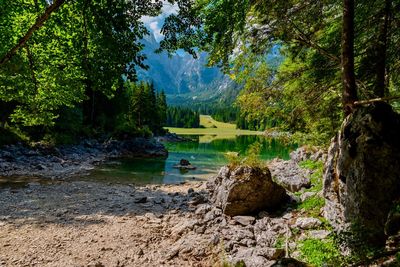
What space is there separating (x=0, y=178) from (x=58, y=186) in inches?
184

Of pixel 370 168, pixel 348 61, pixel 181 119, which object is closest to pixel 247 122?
pixel 348 61

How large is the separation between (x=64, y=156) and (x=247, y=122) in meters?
25.5

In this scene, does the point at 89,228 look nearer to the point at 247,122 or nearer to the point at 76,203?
the point at 76,203

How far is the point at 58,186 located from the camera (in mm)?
18188

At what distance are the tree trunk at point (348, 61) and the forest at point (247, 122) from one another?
0.03m

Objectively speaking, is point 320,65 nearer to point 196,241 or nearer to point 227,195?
point 227,195

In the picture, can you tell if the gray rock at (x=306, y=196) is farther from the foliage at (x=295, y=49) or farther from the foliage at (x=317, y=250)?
the foliage at (x=317, y=250)

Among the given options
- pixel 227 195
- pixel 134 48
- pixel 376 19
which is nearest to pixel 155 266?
pixel 227 195

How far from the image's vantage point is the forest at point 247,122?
589cm

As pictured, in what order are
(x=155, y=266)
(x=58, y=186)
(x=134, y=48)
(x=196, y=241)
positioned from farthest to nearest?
(x=58, y=186)
(x=196, y=241)
(x=155, y=266)
(x=134, y=48)

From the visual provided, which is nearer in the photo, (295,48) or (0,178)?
(295,48)

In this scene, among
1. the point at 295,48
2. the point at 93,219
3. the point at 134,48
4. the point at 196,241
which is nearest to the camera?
the point at 134,48

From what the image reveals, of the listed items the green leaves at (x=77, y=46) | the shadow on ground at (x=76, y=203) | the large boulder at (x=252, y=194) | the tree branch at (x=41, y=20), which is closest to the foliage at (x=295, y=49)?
the green leaves at (x=77, y=46)

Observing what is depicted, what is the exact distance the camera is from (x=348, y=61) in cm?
740
